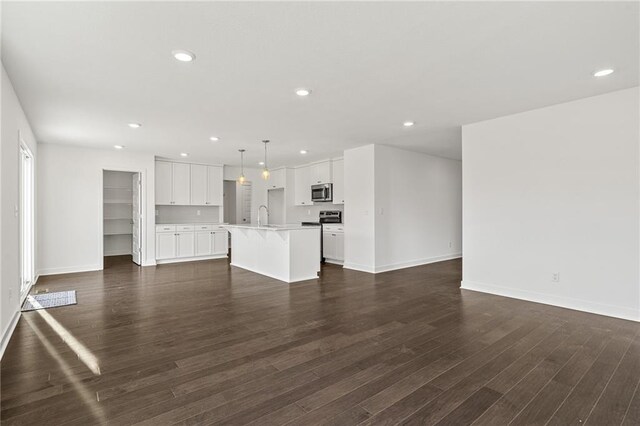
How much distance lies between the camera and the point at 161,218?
8.29 m

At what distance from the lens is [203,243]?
26.7ft

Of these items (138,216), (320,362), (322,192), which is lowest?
(320,362)

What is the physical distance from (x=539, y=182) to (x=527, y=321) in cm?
180

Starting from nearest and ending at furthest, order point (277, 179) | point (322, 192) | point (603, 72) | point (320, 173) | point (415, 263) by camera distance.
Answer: point (603, 72), point (415, 263), point (322, 192), point (320, 173), point (277, 179)

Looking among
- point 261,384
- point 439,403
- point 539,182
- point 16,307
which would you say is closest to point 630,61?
point 539,182

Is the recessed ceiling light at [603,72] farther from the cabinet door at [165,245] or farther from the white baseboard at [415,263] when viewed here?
the cabinet door at [165,245]

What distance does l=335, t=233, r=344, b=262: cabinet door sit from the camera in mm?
7211

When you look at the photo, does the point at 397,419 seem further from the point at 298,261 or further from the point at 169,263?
the point at 169,263

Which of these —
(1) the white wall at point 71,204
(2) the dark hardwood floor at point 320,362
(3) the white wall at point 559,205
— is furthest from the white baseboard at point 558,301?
(1) the white wall at point 71,204

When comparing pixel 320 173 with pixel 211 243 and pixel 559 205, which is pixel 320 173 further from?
pixel 559 205

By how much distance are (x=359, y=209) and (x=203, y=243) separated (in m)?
4.11

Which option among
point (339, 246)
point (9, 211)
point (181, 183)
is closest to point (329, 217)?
point (339, 246)

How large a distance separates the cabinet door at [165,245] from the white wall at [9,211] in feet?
12.1

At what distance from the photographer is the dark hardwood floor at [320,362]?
76.4 inches
